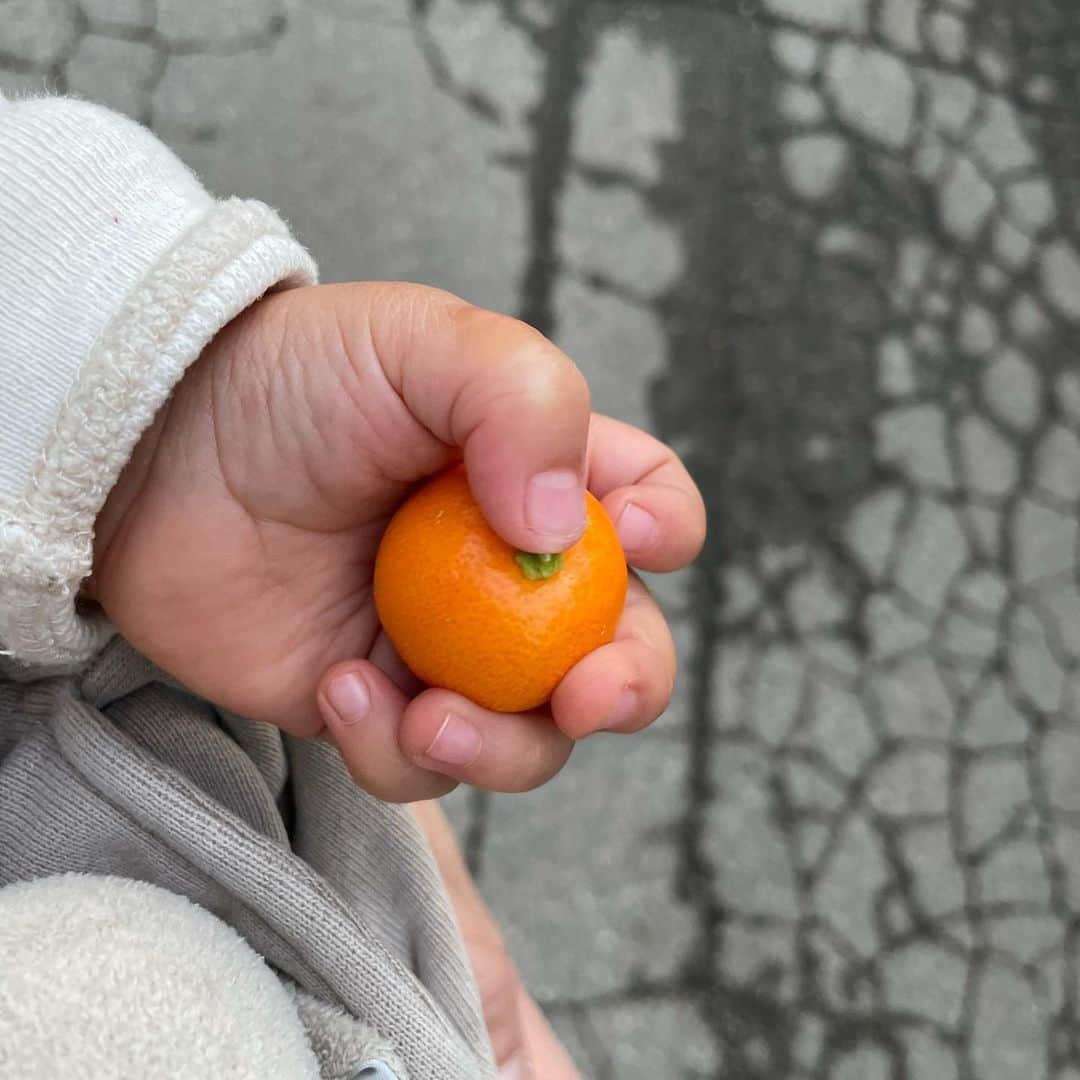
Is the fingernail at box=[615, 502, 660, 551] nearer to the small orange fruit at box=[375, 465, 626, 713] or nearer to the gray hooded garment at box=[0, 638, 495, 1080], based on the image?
the small orange fruit at box=[375, 465, 626, 713]

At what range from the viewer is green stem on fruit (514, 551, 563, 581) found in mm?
744

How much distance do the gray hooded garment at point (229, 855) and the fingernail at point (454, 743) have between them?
5.2 inches

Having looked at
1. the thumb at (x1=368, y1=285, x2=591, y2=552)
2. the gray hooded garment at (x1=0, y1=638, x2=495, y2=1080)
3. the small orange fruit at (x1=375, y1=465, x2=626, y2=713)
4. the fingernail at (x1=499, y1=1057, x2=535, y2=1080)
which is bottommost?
the fingernail at (x1=499, y1=1057, x2=535, y2=1080)

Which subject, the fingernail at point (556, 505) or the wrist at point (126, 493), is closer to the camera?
the fingernail at point (556, 505)

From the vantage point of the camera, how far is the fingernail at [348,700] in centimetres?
81

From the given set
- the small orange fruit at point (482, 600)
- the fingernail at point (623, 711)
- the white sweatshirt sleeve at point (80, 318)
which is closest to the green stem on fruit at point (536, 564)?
the small orange fruit at point (482, 600)

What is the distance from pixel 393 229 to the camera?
1.57m

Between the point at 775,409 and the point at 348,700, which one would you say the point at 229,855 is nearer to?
the point at 348,700

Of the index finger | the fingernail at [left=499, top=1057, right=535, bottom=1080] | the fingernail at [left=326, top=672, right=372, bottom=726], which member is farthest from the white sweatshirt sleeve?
the fingernail at [left=499, top=1057, right=535, bottom=1080]

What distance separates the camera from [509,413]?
718 millimetres

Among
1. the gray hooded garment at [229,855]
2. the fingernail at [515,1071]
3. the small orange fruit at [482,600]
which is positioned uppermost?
the small orange fruit at [482,600]

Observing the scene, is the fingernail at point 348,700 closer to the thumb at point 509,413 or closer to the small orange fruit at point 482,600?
the small orange fruit at point 482,600

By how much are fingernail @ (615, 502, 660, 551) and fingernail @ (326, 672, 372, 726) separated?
24cm

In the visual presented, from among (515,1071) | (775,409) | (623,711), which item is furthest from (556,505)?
(775,409)
